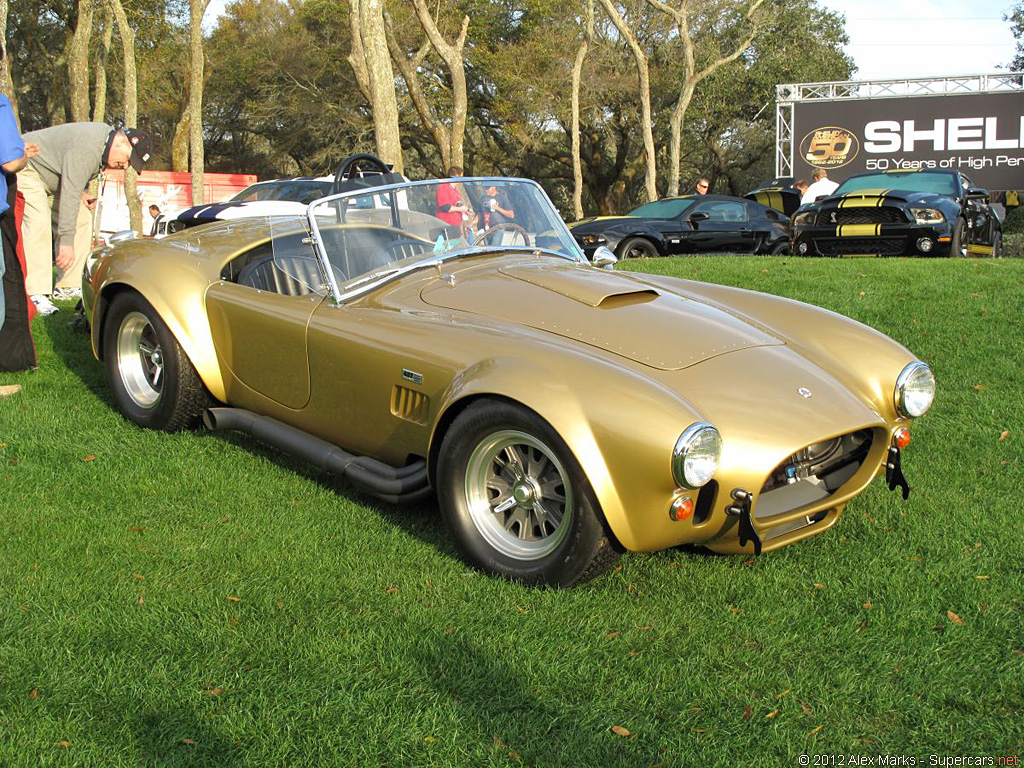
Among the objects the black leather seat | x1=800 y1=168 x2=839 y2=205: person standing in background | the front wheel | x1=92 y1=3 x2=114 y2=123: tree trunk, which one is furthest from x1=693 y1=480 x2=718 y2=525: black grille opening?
x1=92 y1=3 x2=114 y2=123: tree trunk

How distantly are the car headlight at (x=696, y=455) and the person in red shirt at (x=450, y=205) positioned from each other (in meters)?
2.06

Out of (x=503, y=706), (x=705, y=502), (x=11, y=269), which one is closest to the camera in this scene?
(x=503, y=706)

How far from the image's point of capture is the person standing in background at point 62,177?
661 centimetres

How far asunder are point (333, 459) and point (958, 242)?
961 cm

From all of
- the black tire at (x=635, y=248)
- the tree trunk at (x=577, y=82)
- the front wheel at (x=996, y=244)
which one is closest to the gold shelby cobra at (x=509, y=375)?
the black tire at (x=635, y=248)

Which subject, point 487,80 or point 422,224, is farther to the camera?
point 487,80

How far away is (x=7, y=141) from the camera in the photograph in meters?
5.52

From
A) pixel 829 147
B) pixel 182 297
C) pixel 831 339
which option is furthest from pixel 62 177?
pixel 829 147

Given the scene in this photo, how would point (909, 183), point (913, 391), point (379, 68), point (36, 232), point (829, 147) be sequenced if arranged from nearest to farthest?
point (913, 391) < point (36, 232) < point (379, 68) < point (909, 183) < point (829, 147)

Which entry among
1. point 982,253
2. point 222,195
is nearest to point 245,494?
point 982,253

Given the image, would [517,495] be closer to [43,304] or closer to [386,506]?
[386,506]

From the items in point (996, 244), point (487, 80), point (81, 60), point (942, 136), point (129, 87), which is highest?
point (487, 80)

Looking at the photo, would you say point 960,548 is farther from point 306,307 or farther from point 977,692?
point 306,307

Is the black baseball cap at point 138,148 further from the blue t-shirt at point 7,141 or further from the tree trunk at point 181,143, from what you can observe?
the tree trunk at point 181,143
